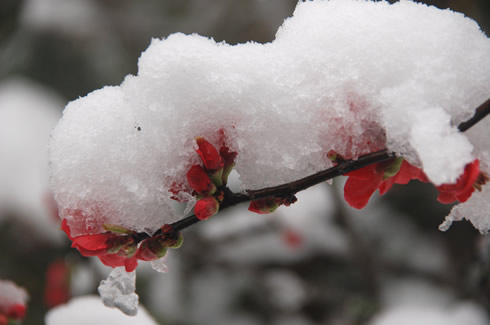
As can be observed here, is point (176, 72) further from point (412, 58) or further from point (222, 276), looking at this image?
point (222, 276)

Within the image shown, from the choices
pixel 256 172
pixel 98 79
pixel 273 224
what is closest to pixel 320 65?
pixel 256 172

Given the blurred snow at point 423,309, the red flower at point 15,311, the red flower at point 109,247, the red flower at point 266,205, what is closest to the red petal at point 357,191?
the red flower at point 266,205

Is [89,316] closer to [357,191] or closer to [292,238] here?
[357,191]

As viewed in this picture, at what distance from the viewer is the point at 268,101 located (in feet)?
1.90

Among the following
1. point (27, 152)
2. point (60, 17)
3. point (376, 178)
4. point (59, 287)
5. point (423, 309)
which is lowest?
point (423, 309)

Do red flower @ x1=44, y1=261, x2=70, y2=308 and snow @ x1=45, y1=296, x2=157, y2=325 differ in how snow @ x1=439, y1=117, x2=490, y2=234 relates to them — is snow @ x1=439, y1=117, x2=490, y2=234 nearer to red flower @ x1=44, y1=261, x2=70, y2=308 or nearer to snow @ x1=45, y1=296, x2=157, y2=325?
snow @ x1=45, y1=296, x2=157, y2=325

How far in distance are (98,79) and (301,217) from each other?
192 cm

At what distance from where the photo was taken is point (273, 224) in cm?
245

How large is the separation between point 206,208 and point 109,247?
0.48ft

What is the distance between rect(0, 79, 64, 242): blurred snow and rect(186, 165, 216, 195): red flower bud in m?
2.14

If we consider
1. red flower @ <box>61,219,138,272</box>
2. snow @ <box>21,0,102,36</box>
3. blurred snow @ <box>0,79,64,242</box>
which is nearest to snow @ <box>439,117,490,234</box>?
red flower @ <box>61,219,138,272</box>

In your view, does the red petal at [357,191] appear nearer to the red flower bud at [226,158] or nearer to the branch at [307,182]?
the branch at [307,182]

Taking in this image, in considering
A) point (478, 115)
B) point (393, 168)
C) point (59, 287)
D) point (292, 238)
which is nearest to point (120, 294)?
point (393, 168)

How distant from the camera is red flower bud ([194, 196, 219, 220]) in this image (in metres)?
0.55
